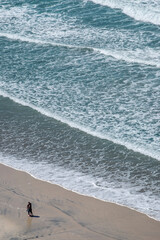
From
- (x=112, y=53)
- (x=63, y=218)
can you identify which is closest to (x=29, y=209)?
(x=63, y=218)

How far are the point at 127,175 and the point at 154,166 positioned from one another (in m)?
0.98

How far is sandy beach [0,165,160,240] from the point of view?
12.4m

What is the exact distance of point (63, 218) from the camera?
1303cm

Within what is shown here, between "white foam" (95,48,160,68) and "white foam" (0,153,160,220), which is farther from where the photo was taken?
"white foam" (95,48,160,68)

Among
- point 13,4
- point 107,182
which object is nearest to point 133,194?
point 107,182

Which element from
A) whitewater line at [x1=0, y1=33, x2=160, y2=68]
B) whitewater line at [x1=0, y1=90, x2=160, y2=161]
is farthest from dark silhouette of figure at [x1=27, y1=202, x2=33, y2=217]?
whitewater line at [x1=0, y1=33, x2=160, y2=68]

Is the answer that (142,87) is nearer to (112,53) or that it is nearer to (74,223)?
(112,53)

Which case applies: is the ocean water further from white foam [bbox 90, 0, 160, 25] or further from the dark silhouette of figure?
the dark silhouette of figure

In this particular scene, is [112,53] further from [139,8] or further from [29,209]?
[29,209]

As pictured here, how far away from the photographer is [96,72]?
2203 centimetres

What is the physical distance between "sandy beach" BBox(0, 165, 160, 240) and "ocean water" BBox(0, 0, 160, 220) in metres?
0.49

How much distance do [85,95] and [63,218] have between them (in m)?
7.89

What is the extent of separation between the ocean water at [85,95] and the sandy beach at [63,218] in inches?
19.1

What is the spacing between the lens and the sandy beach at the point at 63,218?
12414mm
